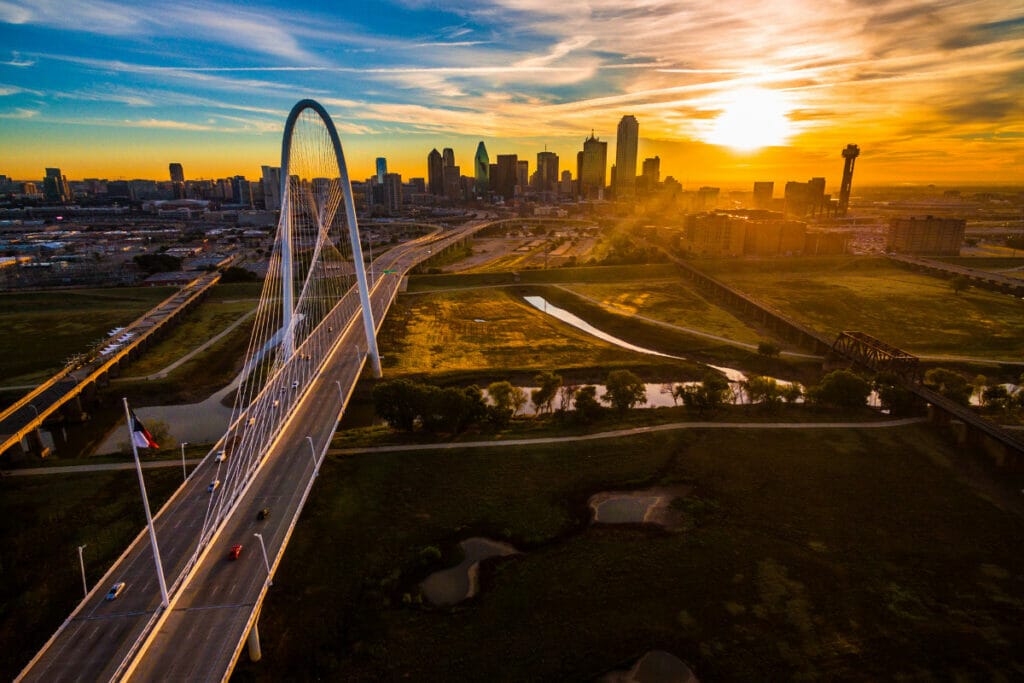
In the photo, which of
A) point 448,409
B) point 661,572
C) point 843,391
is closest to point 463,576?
point 661,572

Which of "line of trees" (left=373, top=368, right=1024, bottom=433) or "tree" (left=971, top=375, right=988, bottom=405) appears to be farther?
"tree" (left=971, top=375, right=988, bottom=405)

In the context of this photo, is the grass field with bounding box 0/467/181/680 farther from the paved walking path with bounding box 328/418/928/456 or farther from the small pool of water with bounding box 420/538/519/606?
the small pool of water with bounding box 420/538/519/606

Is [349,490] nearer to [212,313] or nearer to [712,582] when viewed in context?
[712,582]

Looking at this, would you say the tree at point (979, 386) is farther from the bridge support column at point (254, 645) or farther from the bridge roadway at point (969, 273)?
the bridge support column at point (254, 645)

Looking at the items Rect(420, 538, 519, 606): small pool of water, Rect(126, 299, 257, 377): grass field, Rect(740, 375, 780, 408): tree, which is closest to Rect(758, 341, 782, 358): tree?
Rect(740, 375, 780, 408): tree

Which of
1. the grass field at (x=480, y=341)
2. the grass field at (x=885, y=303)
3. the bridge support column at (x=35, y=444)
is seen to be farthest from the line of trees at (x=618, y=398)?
the bridge support column at (x=35, y=444)

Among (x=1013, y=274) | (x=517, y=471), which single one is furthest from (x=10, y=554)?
(x=1013, y=274)
